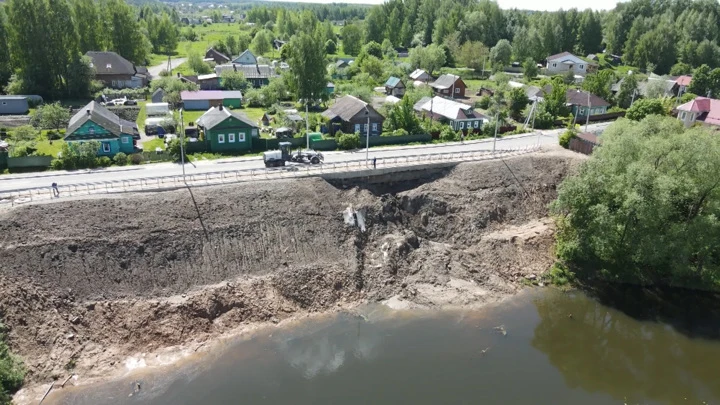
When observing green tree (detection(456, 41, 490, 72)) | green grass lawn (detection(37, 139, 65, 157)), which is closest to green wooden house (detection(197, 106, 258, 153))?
green grass lawn (detection(37, 139, 65, 157))

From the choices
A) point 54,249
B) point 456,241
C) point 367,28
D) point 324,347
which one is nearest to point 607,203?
point 456,241

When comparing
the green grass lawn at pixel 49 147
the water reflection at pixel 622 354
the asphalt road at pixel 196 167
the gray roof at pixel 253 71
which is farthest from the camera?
the gray roof at pixel 253 71

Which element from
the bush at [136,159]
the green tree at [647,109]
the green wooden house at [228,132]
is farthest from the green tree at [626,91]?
the bush at [136,159]

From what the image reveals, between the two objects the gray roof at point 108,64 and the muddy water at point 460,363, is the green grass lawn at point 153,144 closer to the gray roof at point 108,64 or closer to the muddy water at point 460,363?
the muddy water at point 460,363

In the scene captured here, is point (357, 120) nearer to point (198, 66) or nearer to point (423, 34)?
point (198, 66)

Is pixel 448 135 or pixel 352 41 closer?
pixel 448 135

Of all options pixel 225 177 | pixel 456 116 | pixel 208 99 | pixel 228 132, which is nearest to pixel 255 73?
pixel 208 99
